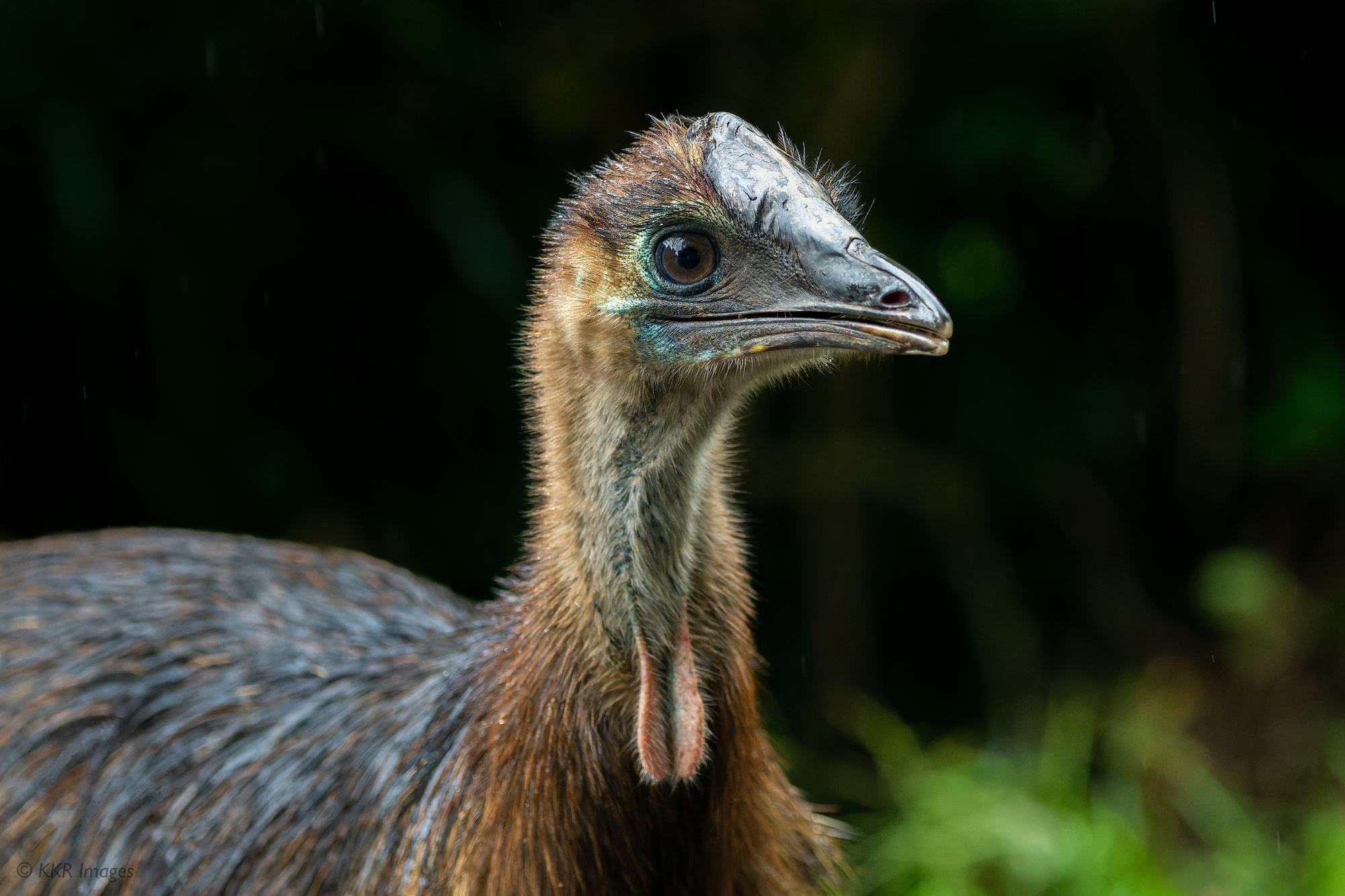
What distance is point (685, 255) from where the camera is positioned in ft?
7.50

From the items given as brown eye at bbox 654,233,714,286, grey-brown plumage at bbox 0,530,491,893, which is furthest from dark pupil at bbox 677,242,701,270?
grey-brown plumage at bbox 0,530,491,893

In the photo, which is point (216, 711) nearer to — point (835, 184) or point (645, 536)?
point (645, 536)

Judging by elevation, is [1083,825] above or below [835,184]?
below

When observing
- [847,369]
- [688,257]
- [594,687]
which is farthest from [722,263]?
[847,369]

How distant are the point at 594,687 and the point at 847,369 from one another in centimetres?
335

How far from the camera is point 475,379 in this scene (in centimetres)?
523

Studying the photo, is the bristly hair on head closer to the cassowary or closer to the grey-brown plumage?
the cassowary

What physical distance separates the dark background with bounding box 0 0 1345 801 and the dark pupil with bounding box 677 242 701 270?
105 inches

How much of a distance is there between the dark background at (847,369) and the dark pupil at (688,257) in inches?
105

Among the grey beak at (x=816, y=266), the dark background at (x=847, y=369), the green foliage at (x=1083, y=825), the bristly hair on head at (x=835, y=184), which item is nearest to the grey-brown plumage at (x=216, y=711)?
the grey beak at (x=816, y=266)

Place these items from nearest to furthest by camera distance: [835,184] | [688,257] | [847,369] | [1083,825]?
[688,257] → [835,184] → [1083,825] → [847,369]

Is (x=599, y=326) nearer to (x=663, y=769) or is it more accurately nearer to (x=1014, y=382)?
(x=663, y=769)

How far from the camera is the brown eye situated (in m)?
2.28

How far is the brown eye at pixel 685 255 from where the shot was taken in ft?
7.47
